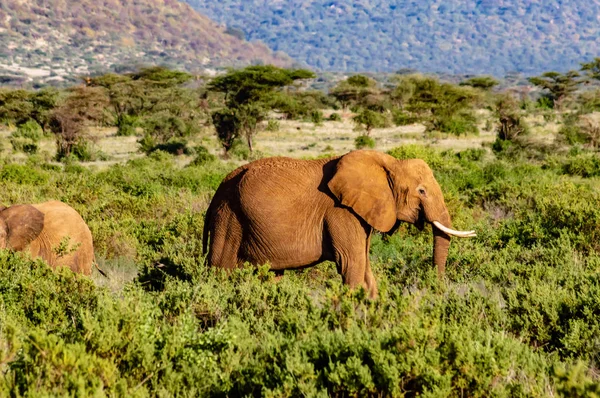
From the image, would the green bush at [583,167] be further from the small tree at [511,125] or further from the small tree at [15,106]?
the small tree at [15,106]

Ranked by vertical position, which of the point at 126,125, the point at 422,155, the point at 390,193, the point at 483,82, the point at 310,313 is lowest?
the point at 126,125

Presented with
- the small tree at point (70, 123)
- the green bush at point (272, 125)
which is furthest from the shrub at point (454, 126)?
the small tree at point (70, 123)

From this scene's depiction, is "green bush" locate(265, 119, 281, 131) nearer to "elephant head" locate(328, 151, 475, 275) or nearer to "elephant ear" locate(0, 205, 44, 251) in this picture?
"elephant ear" locate(0, 205, 44, 251)

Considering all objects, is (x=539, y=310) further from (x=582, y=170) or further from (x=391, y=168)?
(x=582, y=170)

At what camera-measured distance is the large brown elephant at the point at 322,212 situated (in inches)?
244

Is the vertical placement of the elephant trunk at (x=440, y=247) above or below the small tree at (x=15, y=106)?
above

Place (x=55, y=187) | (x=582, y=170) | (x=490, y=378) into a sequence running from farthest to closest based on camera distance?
1. (x=582, y=170)
2. (x=55, y=187)
3. (x=490, y=378)

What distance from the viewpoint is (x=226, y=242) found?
20.9 feet

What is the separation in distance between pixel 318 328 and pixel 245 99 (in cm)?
2882

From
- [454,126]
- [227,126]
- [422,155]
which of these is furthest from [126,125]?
[422,155]

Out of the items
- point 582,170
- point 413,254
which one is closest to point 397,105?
point 582,170

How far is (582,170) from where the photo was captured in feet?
54.7

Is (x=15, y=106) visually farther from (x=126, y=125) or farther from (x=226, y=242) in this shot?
(x=226, y=242)

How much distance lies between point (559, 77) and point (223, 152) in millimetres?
42757
